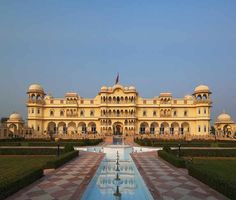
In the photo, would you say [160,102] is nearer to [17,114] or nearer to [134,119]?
[134,119]

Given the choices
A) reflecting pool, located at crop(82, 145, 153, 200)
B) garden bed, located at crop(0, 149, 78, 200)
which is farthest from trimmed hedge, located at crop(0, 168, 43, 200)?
reflecting pool, located at crop(82, 145, 153, 200)

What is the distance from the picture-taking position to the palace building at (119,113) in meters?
51.3

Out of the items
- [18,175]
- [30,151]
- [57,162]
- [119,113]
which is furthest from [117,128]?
[18,175]

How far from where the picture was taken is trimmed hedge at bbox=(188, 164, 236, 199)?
27.9 ft

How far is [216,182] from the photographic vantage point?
9781 millimetres

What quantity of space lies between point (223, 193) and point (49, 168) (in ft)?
33.0

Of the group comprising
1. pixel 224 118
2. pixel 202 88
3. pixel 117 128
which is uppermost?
pixel 202 88

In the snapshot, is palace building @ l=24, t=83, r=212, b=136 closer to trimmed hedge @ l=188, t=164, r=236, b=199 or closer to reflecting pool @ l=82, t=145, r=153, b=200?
reflecting pool @ l=82, t=145, r=153, b=200

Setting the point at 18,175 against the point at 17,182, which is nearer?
the point at 17,182

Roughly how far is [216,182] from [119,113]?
42.2 meters

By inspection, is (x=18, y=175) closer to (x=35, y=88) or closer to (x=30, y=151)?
(x=30, y=151)

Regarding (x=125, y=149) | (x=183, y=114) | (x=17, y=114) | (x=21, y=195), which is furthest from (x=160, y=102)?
(x=21, y=195)

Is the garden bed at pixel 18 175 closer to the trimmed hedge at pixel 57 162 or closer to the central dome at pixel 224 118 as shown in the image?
the trimmed hedge at pixel 57 162

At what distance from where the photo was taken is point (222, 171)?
46.4 feet
